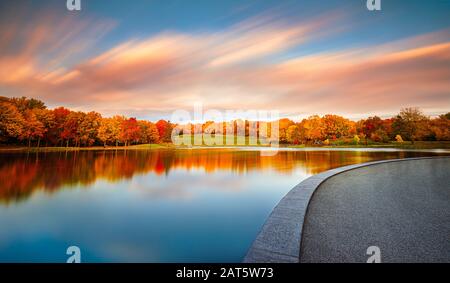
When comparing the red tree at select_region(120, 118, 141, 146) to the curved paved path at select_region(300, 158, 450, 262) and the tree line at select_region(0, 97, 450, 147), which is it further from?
the curved paved path at select_region(300, 158, 450, 262)

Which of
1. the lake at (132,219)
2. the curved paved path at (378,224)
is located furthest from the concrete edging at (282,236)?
the lake at (132,219)

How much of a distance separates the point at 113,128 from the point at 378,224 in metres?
49.7

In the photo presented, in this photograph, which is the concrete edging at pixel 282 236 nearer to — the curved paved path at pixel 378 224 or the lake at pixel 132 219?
the curved paved path at pixel 378 224

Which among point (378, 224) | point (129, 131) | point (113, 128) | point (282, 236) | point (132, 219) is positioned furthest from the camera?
point (129, 131)

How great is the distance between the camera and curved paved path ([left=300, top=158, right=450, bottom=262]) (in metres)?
3.02

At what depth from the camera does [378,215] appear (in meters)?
4.50

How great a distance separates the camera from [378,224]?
402 centimetres

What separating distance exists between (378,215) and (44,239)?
7001 millimetres

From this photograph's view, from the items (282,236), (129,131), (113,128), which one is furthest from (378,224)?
(129,131)

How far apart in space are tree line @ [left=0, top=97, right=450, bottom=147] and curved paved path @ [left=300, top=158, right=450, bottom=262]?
40106 mm

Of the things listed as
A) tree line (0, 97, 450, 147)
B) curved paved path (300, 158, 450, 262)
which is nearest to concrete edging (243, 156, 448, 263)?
curved paved path (300, 158, 450, 262)

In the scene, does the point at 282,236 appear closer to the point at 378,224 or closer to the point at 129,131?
the point at 378,224

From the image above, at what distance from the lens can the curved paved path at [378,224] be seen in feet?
9.92
